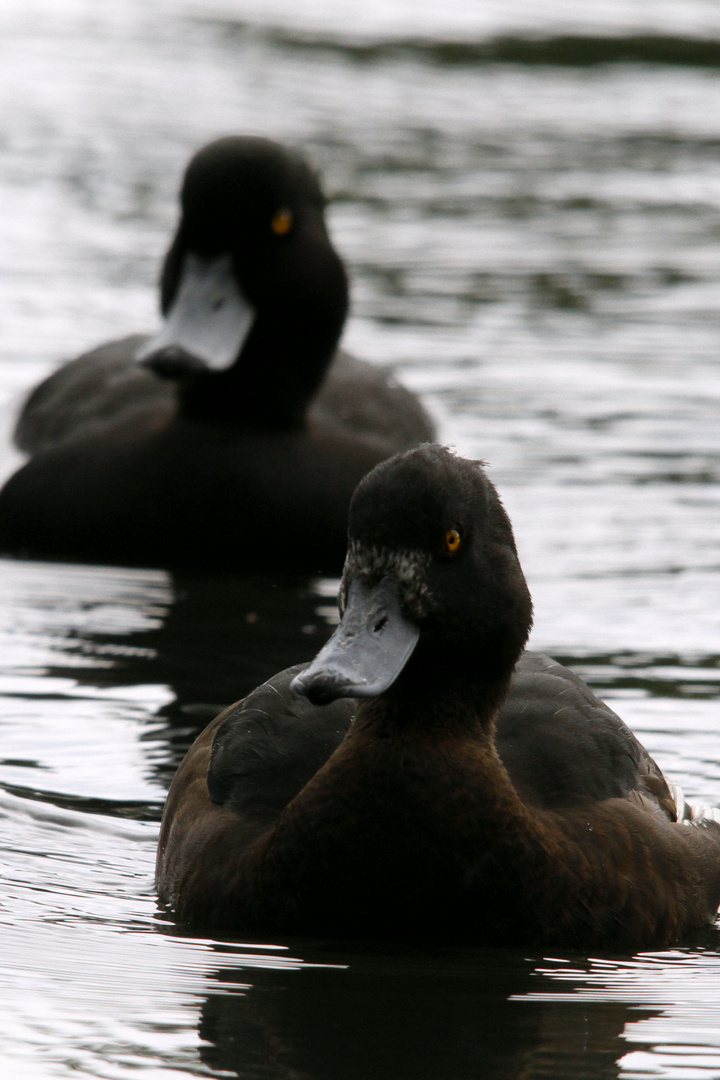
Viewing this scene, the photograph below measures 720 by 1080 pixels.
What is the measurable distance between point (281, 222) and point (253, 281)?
0.27m

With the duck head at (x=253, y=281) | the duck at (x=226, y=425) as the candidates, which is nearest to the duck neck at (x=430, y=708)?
the duck at (x=226, y=425)

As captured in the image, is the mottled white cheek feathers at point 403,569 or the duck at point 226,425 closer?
the mottled white cheek feathers at point 403,569

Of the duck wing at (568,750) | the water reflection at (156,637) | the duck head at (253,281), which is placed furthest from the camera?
the duck head at (253,281)

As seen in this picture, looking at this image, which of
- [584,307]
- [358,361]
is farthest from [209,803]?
[584,307]

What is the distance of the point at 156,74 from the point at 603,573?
13537 mm

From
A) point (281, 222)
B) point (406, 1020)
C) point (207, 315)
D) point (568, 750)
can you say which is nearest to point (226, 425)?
A: point (207, 315)

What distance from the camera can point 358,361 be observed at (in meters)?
10.1

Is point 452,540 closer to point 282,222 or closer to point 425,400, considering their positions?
point 282,222

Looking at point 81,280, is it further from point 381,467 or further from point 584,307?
point 381,467

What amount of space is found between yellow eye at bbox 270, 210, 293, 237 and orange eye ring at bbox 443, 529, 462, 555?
420 cm

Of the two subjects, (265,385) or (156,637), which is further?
(265,385)

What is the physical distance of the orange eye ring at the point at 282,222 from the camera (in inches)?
342

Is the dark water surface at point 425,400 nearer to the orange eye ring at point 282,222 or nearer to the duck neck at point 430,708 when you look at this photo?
the duck neck at point 430,708

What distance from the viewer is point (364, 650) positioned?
14.9 ft
